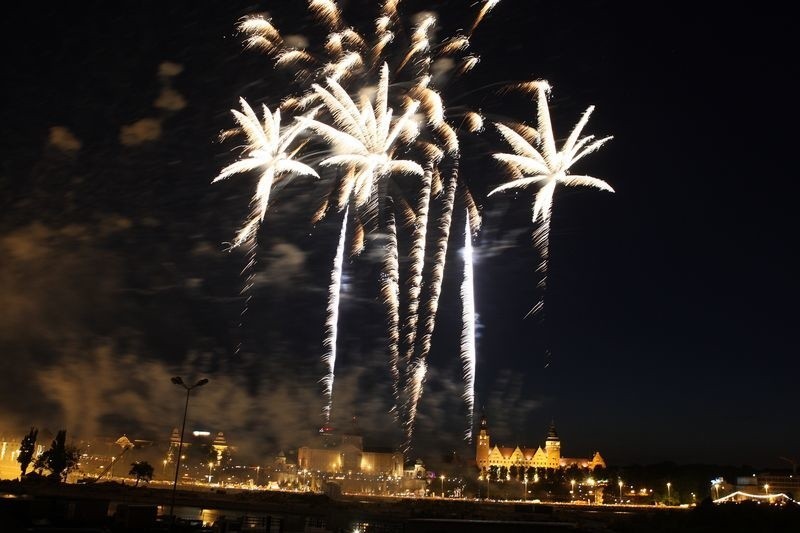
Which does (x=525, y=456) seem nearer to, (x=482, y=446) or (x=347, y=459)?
(x=482, y=446)

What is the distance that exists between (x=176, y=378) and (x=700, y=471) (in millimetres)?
130332

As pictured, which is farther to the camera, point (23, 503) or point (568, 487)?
point (568, 487)

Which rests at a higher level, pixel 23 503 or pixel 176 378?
pixel 176 378

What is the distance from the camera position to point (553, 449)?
194m

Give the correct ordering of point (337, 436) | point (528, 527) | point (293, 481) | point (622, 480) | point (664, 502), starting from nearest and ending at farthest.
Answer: point (528, 527), point (664, 502), point (622, 480), point (293, 481), point (337, 436)

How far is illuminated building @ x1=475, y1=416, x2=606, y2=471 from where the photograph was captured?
188000 millimetres

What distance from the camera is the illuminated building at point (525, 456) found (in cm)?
18800

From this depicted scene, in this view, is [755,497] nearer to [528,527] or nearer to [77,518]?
[528,527]

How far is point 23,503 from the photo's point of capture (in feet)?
86.4

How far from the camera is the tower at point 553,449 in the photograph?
19212 centimetres

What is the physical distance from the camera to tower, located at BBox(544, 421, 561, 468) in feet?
630

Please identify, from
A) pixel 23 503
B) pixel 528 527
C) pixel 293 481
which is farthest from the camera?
pixel 293 481

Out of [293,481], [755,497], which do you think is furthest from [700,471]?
[293,481]

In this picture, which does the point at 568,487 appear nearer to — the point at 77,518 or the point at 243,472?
the point at 243,472
